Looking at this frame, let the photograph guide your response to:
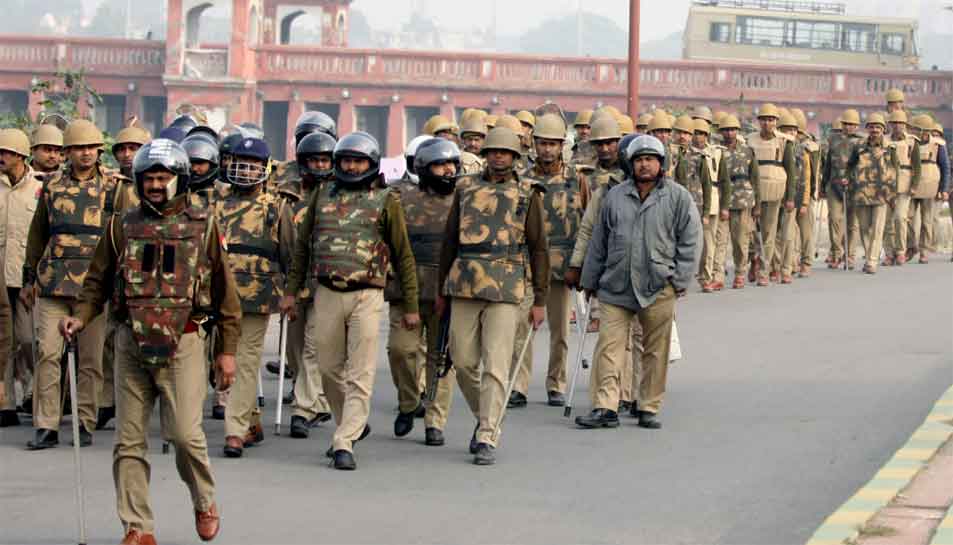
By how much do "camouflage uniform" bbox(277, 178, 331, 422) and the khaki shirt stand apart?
1626mm

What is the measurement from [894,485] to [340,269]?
3288 millimetres

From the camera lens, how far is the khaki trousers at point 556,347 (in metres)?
14.0

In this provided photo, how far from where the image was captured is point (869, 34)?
76875 mm

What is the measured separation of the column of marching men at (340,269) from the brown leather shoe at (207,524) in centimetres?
54

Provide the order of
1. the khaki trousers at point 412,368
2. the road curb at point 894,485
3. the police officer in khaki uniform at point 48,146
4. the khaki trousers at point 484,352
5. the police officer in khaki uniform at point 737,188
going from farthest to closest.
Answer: the police officer in khaki uniform at point 737,188 < the police officer in khaki uniform at point 48,146 < the khaki trousers at point 412,368 < the khaki trousers at point 484,352 < the road curb at point 894,485

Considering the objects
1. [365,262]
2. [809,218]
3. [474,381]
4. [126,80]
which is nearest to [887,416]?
[474,381]

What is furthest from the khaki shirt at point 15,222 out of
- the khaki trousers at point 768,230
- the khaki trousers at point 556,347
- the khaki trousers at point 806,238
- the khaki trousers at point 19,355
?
the khaki trousers at point 806,238

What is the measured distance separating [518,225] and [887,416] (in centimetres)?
302

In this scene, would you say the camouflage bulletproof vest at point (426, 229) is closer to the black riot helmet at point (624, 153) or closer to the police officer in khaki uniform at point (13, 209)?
the black riot helmet at point (624, 153)

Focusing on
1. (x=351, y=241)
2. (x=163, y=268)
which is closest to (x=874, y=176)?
(x=351, y=241)

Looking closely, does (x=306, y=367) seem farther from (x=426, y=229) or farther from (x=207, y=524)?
A: (x=207, y=524)

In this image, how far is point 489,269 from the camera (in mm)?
11695

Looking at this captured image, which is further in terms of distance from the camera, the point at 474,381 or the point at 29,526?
the point at 474,381

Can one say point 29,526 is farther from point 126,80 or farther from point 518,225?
point 126,80
